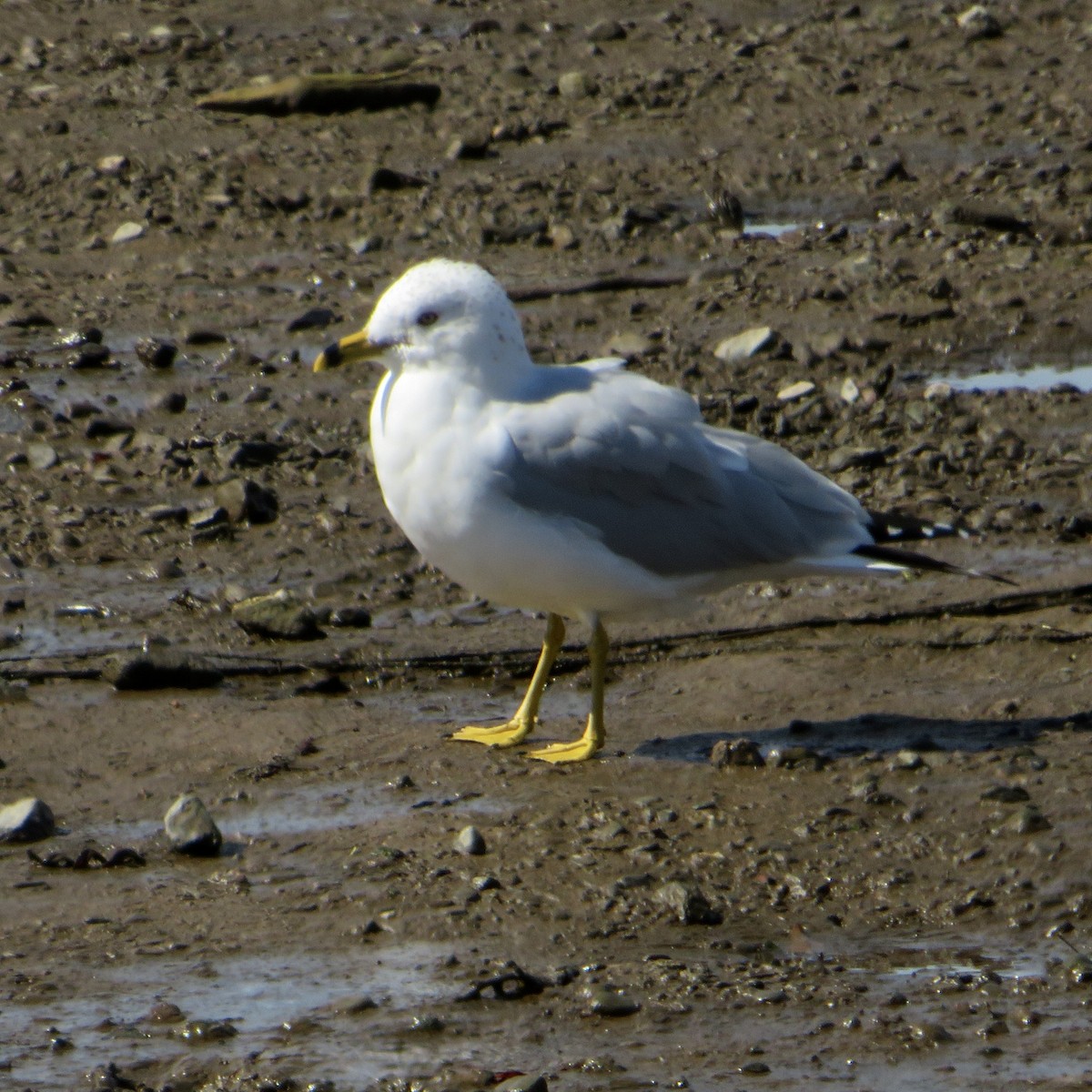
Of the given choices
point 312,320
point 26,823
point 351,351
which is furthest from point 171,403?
point 26,823

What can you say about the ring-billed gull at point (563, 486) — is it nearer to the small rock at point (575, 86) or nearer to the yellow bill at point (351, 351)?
the yellow bill at point (351, 351)

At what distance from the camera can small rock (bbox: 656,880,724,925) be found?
4527 millimetres

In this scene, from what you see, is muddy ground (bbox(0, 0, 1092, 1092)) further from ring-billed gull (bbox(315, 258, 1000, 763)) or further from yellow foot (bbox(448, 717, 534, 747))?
ring-billed gull (bbox(315, 258, 1000, 763))

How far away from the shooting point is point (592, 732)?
215 inches

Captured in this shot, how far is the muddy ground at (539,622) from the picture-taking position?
4.23 m

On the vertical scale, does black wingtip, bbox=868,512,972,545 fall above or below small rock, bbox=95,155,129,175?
below

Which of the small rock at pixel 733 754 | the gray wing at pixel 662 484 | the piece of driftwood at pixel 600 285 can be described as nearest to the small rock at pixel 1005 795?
the small rock at pixel 733 754

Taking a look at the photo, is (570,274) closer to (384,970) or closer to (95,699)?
(95,699)

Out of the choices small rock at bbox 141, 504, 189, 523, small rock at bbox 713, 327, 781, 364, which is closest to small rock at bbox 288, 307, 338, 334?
small rock at bbox 713, 327, 781, 364

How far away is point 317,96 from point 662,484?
6.07 m

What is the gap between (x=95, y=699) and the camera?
5812 mm

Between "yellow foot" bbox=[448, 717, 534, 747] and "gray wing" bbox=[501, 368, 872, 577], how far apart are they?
1.81ft

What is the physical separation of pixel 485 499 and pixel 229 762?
0.97 meters

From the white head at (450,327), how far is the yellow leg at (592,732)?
0.74 m
